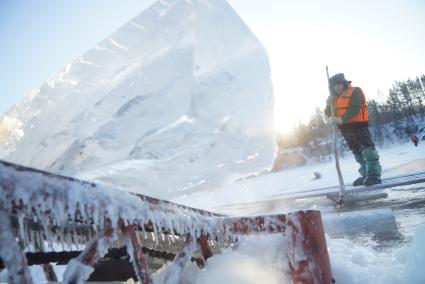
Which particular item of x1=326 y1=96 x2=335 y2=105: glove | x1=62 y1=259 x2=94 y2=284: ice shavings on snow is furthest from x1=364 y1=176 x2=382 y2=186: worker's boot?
x1=62 y1=259 x2=94 y2=284: ice shavings on snow

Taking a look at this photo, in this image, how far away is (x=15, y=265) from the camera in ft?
3.55

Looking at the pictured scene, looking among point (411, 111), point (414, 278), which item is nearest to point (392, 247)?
point (414, 278)

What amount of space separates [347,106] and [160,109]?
122 inches

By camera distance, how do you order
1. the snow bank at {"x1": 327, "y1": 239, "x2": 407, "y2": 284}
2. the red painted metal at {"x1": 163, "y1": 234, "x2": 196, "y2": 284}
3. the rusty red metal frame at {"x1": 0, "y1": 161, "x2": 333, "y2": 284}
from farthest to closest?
the snow bank at {"x1": 327, "y1": 239, "x2": 407, "y2": 284} → the red painted metal at {"x1": 163, "y1": 234, "x2": 196, "y2": 284} → the rusty red metal frame at {"x1": 0, "y1": 161, "x2": 333, "y2": 284}

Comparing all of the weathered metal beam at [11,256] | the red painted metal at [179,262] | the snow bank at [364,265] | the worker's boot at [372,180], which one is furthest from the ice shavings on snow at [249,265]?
the worker's boot at [372,180]

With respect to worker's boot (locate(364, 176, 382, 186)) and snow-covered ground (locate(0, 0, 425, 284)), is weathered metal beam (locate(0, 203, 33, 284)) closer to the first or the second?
snow-covered ground (locate(0, 0, 425, 284))

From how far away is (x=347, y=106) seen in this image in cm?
545

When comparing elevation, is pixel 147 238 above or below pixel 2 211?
below

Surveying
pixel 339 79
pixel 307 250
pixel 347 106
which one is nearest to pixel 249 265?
pixel 307 250

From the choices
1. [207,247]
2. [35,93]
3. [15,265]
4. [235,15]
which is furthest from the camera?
[235,15]

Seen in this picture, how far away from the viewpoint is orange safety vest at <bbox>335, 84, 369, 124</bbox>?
539 cm

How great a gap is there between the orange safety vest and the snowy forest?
46.3m

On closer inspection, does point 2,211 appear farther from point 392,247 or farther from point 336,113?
point 336,113

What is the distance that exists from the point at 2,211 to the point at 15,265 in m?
0.18
